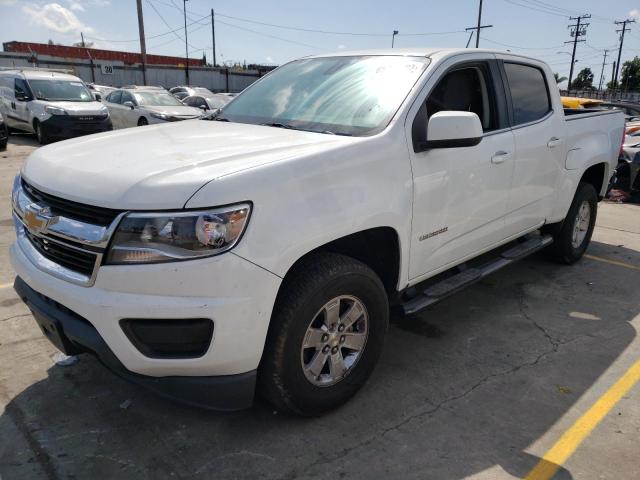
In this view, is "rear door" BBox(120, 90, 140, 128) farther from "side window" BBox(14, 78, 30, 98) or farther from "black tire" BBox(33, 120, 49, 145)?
"side window" BBox(14, 78, 30, 98)

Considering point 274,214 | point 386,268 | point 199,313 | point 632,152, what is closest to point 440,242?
point 386,268

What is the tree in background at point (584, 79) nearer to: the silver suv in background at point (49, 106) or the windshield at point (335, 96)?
the silver suv in background at point (49, 106)

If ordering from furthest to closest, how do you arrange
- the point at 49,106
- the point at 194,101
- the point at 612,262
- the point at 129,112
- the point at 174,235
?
the point at 194,101 < the point at 129,112 < the point at 49,106 < the point at 612,262 < the point at 174,235

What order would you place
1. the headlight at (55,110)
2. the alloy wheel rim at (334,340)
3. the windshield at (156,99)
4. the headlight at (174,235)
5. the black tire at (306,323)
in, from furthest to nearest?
the windshield at (156,99), the headlight at (55,110), the alloy wheel rim at (334,340), the black tire at (306,323), the headlight at (174,235)

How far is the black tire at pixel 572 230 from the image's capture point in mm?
5070

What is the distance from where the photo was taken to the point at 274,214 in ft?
7.45

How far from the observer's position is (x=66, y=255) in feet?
7.81

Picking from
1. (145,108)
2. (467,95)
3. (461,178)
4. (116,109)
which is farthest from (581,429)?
(116,109)

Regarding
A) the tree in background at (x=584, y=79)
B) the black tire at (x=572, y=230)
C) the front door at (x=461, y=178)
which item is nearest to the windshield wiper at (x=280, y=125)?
the front door at (x=461, y=178)

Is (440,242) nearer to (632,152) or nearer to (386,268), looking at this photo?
(386,268)

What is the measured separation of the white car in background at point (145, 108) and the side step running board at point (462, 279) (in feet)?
33.8

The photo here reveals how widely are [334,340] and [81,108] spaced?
12763mm

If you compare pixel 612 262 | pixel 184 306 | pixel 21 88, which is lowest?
pixel 612 262

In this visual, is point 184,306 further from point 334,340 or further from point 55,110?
point 55,110
